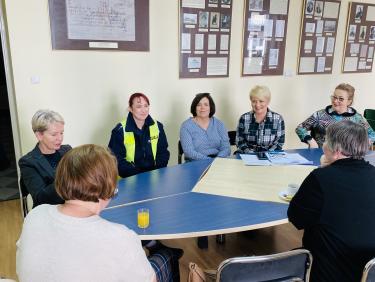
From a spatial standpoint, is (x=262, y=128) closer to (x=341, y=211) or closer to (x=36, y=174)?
(x=341, y=211)

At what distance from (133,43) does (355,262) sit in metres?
2.63

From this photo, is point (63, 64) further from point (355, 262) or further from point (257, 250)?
point (355, 262)

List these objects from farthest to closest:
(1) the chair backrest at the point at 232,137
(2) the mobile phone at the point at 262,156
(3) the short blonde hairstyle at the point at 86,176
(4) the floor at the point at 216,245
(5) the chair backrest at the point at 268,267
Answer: (1) the chair backrest at the point at 232,137 → (2) the mobile phone at the point at 262,156 → (4) the floor at the point at 216,245 → (5) the chair backrest at the point at 268,267 → (3) the short blonde hairstyle at the point at 86,176

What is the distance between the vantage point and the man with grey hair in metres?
1.26

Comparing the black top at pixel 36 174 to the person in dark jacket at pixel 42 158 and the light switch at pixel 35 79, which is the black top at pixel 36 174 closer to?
the person in dark jacket at pixel 42 158

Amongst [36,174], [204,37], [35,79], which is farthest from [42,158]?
[204,37]

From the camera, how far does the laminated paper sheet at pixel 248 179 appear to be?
193 cm

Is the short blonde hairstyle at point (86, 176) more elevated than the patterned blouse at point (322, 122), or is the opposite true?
the short blonde hairstyle at point (86, 176)

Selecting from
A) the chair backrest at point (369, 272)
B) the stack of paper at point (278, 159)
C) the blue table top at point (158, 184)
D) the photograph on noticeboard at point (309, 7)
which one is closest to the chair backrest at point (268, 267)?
the chair backrest at point (369, 272)

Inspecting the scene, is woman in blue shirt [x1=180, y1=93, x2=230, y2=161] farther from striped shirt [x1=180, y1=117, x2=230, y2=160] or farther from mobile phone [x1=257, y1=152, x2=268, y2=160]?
mobile phone [x1=257, y1=152, x2=268, y2=160]

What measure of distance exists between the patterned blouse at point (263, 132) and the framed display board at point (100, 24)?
1249mm

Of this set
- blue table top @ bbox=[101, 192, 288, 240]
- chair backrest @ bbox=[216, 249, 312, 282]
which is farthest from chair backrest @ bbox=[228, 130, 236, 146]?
chair backrest @ bbox=[216, 249, 312, 282]

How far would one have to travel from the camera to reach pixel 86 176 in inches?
40.5

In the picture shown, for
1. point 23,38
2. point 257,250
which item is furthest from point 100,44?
point 257,250
